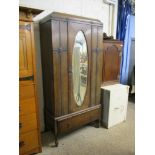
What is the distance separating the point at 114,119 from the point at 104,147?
59 centimetres

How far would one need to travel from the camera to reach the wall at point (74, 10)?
2045 millimetres

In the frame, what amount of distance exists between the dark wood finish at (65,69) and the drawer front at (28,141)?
0.87 feet

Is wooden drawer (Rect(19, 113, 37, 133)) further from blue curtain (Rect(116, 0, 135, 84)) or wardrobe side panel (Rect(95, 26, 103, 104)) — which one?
blue curtain (Rect(116, 0, 135, 84))

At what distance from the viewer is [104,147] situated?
1.98 m

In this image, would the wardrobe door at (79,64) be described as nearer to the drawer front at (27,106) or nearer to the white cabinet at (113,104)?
the white cabinet at (113,104)

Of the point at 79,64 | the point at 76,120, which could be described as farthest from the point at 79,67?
the point at 76,120

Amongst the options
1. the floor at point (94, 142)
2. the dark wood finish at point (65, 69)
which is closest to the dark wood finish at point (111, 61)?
the dark wood finish at point (65, 69)

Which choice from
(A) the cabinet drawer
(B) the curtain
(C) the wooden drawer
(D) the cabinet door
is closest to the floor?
(C) the wooden drawer

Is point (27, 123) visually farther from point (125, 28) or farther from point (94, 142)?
point (125, 28)

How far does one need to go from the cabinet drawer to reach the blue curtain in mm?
2217

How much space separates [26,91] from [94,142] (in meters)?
1.20

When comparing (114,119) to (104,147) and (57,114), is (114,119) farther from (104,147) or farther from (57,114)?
(57,114)

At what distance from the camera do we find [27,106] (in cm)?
167
